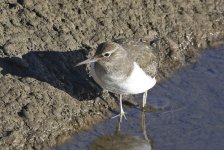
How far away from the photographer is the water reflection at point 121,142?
1173cm

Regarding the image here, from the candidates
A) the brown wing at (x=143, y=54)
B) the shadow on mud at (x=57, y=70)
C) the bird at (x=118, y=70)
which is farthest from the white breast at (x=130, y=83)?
the shadow on mud at (x=57, y=70)

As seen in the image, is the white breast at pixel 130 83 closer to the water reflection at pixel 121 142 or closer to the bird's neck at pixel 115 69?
the bird's neck at pixel 115 69

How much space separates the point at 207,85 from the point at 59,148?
350cm

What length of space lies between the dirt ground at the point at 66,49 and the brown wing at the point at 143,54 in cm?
103

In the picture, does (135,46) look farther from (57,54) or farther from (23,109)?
(23,109)

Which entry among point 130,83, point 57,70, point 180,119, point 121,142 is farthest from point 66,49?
point 180,119

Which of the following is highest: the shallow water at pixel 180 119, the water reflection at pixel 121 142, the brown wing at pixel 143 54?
the brown wing at pixel 143 54

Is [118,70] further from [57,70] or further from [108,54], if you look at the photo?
[57,70]

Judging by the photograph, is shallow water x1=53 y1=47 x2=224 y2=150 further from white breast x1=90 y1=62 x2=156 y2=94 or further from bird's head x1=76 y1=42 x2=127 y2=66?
bird's head x1=76 y1=42 x2=127 y2=66

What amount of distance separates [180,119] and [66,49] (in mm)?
2528

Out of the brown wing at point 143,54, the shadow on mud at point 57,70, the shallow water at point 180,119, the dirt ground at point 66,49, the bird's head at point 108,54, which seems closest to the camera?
the bird's head at point 108,54

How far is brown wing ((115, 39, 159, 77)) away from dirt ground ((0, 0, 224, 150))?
3.39 ft

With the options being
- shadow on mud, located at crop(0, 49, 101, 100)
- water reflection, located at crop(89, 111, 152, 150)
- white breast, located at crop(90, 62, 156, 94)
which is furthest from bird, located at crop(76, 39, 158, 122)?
water reflection, located at crop(89, 111, 152, 150)

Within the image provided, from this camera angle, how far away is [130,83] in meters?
11.7
